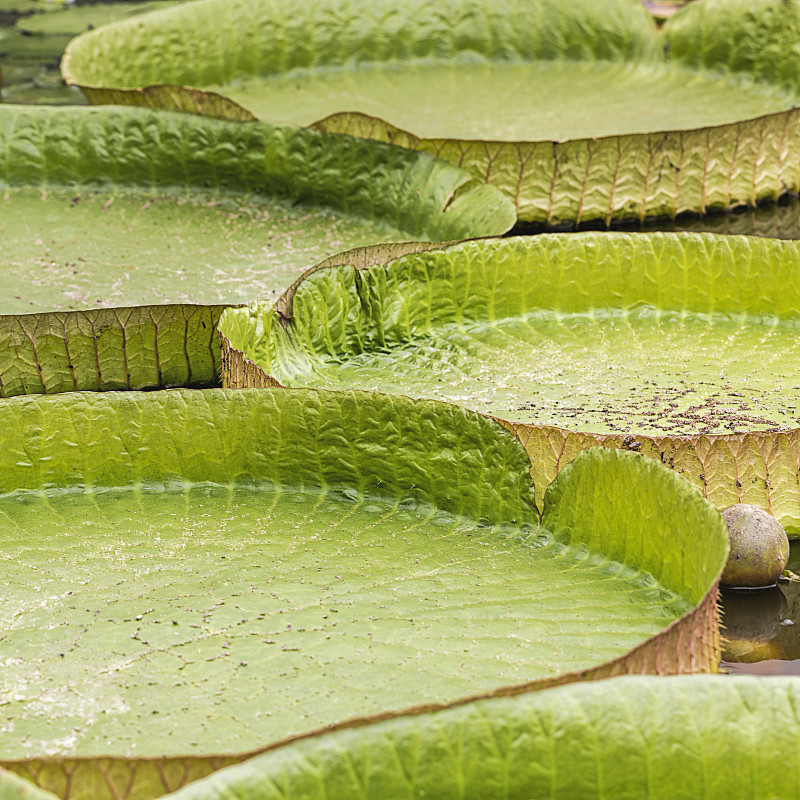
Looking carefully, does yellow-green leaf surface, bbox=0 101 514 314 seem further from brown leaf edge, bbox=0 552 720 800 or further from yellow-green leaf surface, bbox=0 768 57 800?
yellow-green leaf surface, bbox=0 768 57 800

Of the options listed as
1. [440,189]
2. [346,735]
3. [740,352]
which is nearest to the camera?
[346,735]

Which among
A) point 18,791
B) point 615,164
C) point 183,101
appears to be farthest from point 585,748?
point 183,101

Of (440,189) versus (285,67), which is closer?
(440,189)

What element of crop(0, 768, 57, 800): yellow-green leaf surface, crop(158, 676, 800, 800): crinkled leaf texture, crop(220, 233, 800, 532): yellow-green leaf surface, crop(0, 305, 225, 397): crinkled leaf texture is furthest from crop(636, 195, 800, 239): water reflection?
crop(0, 768, 57, 800): yellow-green leaf surface

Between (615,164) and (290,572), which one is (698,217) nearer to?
(615,164)

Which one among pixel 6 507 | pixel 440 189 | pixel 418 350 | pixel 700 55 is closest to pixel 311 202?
pixel 440 189

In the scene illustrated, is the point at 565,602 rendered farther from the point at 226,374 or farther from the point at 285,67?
the point at 285,67
